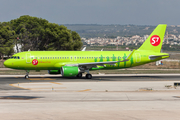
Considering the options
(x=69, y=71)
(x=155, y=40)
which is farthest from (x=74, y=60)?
(x=155, y=40)

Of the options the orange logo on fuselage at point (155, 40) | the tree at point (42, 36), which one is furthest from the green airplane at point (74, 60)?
the tree at point (42, 36)

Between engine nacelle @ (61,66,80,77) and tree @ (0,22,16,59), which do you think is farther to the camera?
tree @ (0,22,16,59)

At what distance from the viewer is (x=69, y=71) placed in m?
36.2

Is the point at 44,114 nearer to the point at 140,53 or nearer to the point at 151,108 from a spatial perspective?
the point at 151,108

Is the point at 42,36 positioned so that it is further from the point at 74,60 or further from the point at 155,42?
the point at 155,42

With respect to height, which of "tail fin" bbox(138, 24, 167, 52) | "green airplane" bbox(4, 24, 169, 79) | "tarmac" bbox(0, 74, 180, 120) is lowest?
"tarmac" bbox(0, 74, 180, 120)

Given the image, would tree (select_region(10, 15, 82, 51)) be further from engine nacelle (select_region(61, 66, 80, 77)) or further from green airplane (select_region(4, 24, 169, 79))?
engine nacelle (select_region(61, 66, 80, 77))

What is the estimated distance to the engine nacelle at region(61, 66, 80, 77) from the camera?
118ft

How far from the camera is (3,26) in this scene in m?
90.3

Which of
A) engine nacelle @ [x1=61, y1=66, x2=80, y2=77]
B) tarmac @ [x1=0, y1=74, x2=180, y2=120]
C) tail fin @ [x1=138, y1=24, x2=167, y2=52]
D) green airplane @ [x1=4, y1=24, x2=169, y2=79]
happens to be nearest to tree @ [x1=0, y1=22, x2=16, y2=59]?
green airplane @ [x1=4, y1=24, x2=169, y2=79]

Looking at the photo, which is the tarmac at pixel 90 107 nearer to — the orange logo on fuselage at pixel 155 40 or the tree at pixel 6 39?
the orange logo on fuselage at pixel 155 40

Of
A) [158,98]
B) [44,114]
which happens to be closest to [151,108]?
[158,98]

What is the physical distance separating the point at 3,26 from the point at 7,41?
5.36 metres

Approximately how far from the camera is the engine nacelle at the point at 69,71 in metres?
36.1
